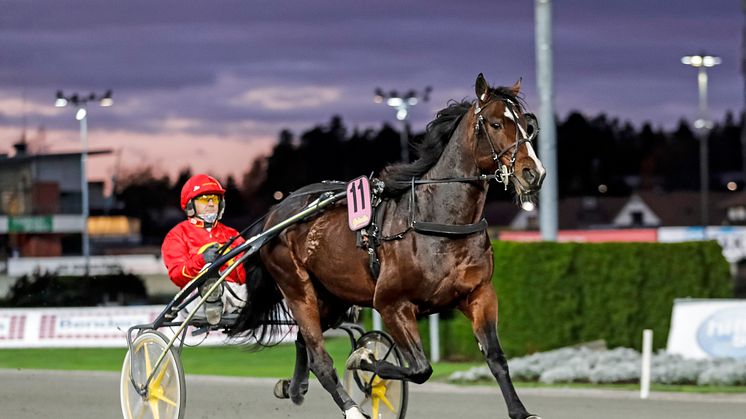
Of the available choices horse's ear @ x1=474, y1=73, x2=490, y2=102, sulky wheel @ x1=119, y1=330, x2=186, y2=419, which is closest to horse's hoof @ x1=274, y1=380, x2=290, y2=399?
sulky wheel @ x1=119, y1=330, x2=186, y2=419

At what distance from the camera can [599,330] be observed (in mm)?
13289

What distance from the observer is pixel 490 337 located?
19.3 ft

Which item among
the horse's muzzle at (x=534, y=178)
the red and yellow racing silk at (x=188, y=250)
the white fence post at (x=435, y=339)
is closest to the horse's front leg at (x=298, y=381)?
the red and yellow racing silk at (x=188, y=250)

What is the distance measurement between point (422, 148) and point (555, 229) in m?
6.18

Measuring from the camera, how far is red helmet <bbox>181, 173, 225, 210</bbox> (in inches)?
280

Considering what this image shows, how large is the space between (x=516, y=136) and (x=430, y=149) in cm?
67

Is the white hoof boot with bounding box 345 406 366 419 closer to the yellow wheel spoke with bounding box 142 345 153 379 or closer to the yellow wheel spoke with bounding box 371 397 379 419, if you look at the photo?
the yellow wheel spoke with bounding box 371 397 379 419

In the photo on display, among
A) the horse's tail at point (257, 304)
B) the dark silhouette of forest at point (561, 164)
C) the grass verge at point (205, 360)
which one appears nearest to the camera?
the horse's tail at point (257, 304)

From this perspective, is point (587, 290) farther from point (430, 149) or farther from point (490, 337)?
point (490, 337)

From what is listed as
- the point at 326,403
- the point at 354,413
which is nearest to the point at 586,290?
the point at 326,403

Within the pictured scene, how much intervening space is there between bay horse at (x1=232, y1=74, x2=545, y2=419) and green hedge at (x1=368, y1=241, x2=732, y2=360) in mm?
6732

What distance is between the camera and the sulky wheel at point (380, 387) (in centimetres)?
696

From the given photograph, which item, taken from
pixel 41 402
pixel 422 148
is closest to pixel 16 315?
pixel 41 402

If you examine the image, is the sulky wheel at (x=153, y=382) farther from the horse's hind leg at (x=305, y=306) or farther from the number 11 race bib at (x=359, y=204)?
the number 11 race bib at (x=359, y=204)
